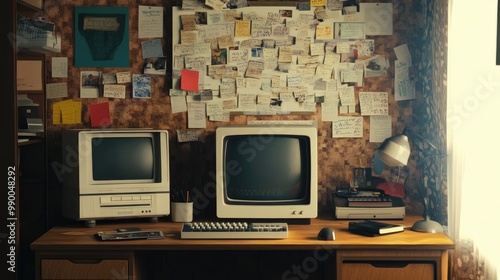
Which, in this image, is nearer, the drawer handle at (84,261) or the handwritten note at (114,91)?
the drawer handle at (84,261)

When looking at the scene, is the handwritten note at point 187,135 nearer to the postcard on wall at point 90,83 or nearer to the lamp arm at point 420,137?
the postcard on wall at point 90,83

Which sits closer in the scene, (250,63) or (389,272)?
(389,272)

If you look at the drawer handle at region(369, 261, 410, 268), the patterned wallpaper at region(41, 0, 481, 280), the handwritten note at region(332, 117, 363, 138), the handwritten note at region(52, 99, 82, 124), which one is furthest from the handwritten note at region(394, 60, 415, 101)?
the handwritten note at region(52, 99, 82, 124)

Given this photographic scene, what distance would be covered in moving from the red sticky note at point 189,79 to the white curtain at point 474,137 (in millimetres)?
1207

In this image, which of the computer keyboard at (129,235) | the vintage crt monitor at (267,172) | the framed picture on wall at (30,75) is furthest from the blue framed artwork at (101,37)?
the computer keyboard at (129,235)

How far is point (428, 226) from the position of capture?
2922 millimetres

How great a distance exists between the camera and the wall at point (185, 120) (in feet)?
11.1

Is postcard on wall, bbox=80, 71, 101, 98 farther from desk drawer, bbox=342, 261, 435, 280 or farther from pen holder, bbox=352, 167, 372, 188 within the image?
desk drawer, bbox=342, 261, 435, 280

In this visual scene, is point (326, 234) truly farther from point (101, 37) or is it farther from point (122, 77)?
point (101, 37)

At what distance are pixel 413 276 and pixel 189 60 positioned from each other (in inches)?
→ 58.1

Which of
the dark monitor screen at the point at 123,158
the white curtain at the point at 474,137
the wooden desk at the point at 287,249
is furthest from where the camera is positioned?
the dark monitor screen at the point at 123,158

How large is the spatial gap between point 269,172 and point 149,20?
3.19 ft

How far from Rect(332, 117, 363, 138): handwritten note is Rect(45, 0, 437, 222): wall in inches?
1.0

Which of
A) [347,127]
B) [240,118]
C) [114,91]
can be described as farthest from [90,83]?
[347,127]
